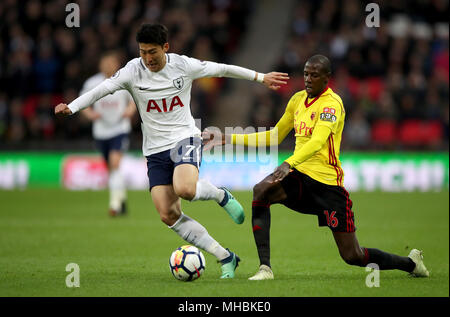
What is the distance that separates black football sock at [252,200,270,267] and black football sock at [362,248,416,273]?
2.94ft

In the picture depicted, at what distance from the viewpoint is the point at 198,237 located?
22.2 ft

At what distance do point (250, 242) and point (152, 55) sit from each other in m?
3.98

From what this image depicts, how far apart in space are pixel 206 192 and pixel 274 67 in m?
12.8

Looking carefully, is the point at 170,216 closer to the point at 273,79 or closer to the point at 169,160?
the point at 169,160

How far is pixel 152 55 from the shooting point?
6609mm

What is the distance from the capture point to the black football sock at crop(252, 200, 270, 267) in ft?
21.7

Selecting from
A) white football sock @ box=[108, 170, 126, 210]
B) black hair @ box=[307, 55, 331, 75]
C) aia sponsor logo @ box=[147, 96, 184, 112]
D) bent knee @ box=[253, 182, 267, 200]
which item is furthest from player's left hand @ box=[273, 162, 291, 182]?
white football sock @ box=[108, 170, 126, 210]

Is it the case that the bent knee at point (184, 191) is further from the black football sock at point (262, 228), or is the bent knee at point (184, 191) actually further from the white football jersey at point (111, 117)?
the white football jersey at point (111, 117)

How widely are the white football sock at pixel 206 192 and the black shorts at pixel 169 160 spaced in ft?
0.59

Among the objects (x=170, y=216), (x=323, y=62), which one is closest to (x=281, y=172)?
(x=323, y=62)

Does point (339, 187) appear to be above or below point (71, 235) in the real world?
above

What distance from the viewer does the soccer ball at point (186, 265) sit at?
648 cm
